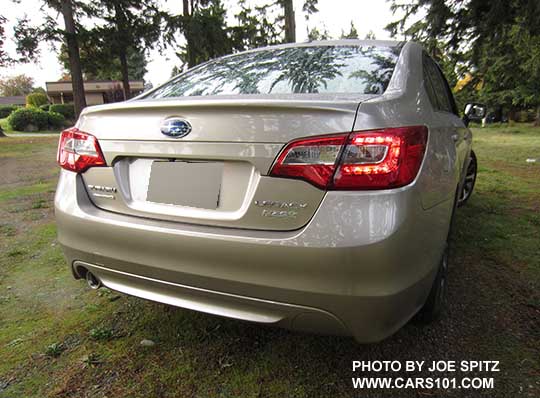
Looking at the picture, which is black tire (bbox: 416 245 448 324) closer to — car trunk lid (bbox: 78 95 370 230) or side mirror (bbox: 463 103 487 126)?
car trunk lid (bbox: 78 95 370 230)

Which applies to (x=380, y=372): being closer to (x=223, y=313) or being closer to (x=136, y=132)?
(x=223, y=313)

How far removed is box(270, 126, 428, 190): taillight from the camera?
125 centimetres

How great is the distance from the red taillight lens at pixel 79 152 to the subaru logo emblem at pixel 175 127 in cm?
36

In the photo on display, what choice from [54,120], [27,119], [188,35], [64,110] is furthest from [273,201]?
[64,110]

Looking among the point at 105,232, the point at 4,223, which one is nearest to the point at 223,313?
the point at 105,232

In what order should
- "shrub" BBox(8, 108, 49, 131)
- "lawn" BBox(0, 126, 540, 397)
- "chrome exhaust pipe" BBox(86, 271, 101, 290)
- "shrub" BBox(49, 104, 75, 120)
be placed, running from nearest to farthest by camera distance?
1. "lawn" BBox(0, 126, 540, 397)
2. "chrome exhaust pipe" BBox(86, 271, 101, 290)
3. "shrub" BBox(8, 108, 49, 131)
4. "shrub" BBox(49, 104, 75, 120)

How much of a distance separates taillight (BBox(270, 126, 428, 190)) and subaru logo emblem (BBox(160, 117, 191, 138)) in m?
0.41

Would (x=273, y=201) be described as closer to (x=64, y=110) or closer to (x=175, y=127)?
(x=175, y=127)

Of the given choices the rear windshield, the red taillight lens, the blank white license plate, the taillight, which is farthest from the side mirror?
the red taillight lens

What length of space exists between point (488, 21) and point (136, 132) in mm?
6717

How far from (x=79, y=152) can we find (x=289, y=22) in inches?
483

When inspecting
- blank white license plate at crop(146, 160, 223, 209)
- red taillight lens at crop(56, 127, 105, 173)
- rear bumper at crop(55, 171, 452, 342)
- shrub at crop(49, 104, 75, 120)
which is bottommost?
rear bumper at crop(55, 171, 452, 342)

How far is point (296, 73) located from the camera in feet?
6.13

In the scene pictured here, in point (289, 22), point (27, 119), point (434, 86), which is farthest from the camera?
point (27, 119)
